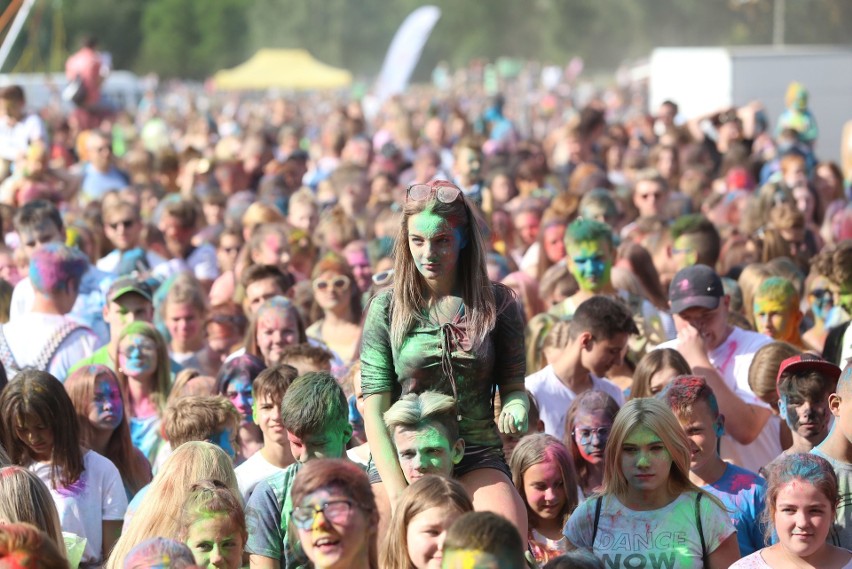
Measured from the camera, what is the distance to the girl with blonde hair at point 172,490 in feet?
15.3

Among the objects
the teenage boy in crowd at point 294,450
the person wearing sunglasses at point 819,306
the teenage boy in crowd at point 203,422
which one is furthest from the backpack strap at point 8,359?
the person wearing sunglasses at point 819,306

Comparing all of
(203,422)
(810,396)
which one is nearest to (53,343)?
(203,422)

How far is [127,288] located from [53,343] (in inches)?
18.3

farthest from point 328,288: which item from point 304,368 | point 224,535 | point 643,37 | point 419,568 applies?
point 643,37

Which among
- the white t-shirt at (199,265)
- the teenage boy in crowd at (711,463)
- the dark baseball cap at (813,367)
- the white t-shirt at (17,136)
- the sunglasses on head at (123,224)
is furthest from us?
the white t-shirt at (17,136)

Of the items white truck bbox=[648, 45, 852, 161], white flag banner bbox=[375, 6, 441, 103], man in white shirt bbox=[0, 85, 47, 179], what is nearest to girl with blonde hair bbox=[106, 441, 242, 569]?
man in white shirt bbox=[0, 85, 47, 179]

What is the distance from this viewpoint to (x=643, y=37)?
201ft

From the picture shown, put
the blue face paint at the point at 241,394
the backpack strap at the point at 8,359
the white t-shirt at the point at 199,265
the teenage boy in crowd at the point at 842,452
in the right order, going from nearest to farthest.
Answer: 1. the teenage boy in crowd at the point at 842,452
2. the blue face paint at the point at 241,394
3. the backpack strap at the point at 8,359
4. the white t-shirt at the point at 199,265

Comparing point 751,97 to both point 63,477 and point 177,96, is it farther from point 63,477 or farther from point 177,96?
point 177,96

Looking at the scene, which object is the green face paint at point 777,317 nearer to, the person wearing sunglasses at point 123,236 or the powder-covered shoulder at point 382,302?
the powder-covered shoulder at point 382,302

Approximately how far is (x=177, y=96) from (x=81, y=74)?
2395 centimetres

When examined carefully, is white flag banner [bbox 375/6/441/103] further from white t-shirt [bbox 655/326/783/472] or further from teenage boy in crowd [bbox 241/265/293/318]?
white t-shirt [bbox 655/326/783/472]

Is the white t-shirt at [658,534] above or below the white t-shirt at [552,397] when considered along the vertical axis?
below

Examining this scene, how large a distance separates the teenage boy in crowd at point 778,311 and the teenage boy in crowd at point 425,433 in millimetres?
3512
